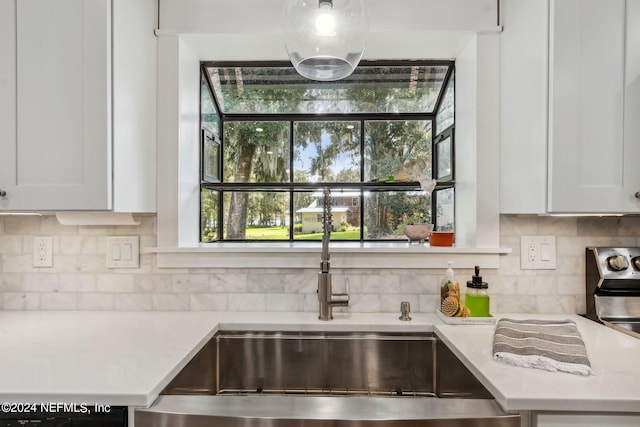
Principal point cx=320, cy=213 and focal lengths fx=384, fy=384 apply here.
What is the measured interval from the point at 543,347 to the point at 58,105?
1646mm

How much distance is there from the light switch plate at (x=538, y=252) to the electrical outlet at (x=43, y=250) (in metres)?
1.97

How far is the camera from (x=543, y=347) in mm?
1065

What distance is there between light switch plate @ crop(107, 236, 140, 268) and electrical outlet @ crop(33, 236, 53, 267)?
247mm

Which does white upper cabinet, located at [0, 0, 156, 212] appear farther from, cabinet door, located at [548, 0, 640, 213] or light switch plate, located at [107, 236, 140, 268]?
cabinet door, located at [548, 0, 640, 213]

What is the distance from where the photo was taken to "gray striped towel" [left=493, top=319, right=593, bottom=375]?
1.00 meters

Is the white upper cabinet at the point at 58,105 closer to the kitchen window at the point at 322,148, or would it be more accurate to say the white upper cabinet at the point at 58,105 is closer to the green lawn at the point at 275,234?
the kitchen window at the point at 322,148

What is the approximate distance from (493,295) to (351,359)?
0.65 meters

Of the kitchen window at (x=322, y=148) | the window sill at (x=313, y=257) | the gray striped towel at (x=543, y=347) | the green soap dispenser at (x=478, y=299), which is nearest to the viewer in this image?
the gray striped towel at (x=543, y=347)

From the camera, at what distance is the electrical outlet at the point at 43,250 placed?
162 centimetres

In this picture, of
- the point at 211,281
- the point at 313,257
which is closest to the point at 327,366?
the point at 313,257

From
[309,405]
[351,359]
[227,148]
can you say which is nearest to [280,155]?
[227,148]

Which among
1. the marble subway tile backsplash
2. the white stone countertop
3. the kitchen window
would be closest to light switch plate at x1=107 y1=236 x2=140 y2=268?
the marble subway tile backsplash

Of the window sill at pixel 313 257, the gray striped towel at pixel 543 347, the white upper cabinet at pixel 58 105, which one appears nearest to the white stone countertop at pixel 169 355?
the gray striped towel at pixel 543 347

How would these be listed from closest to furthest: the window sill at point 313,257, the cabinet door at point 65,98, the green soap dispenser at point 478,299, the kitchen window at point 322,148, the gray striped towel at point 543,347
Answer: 1. the gray striped towel at point 543,347
2. the cabinet door at point 65,98
3. the green soap dispenser at point 478,299
4. the window sill at point 313,257
5. the kitchen window at point 322,148
